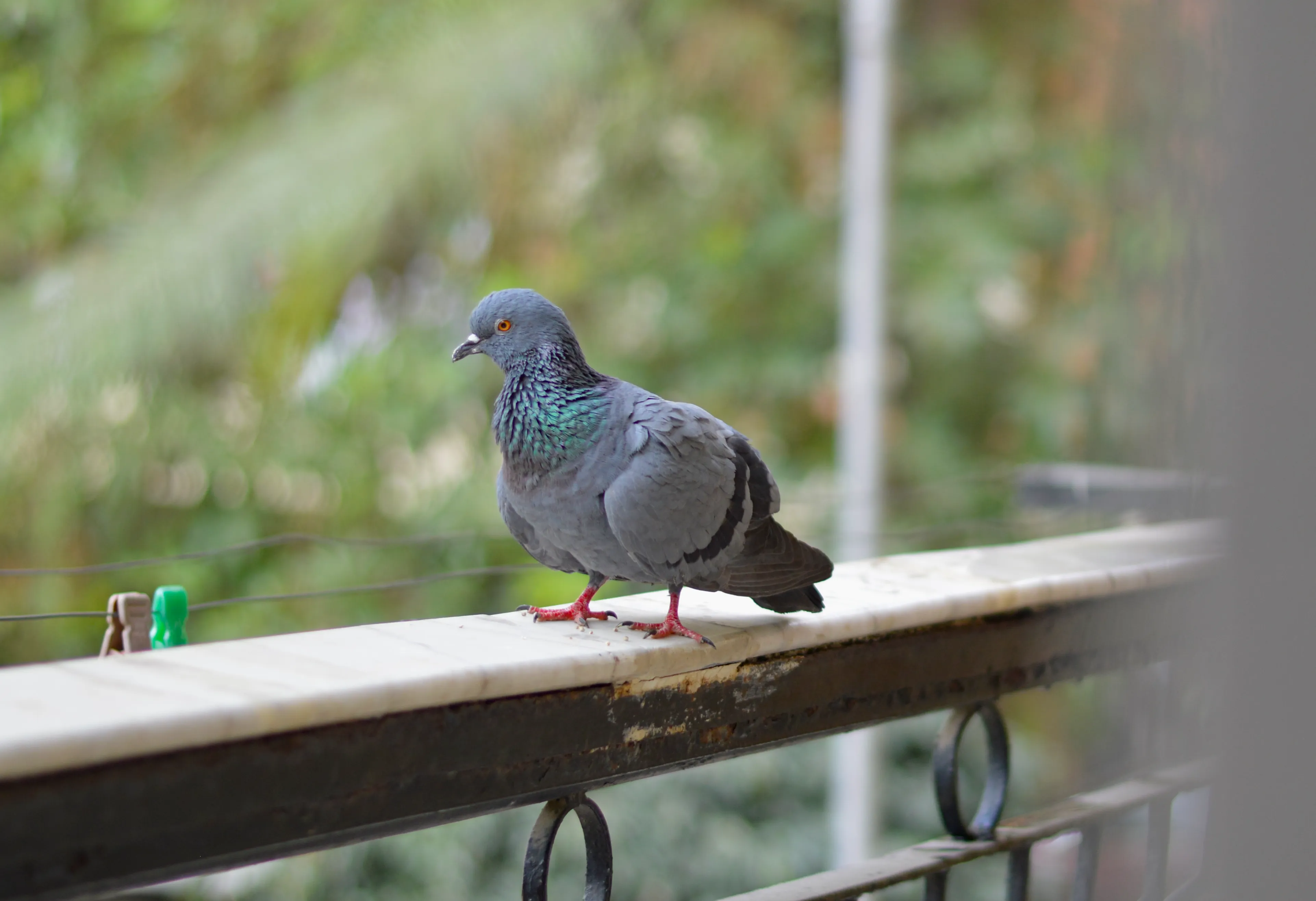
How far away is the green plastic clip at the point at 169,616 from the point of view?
763 mm

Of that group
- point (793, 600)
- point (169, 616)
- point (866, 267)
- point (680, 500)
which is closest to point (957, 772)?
point (793, 600)

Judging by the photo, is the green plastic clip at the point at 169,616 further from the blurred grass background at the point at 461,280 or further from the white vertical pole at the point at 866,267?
the white vertical pole at the point at 866,267

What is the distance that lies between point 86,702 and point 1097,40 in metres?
1.49

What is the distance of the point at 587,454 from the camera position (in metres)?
0.84

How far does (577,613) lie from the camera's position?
83cm

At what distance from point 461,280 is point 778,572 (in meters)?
3.07

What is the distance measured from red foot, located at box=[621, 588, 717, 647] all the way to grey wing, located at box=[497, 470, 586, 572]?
0.27 feet

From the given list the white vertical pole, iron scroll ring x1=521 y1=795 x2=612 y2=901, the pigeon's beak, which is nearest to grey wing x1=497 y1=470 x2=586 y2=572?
the pigeon's beak

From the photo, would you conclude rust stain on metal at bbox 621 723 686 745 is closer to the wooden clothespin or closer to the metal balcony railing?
the metal balcony railing

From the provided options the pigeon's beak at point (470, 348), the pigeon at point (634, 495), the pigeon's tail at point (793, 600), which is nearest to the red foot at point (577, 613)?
the pigeon at point (634, 495)

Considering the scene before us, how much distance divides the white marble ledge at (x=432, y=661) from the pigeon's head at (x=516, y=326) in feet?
0.67

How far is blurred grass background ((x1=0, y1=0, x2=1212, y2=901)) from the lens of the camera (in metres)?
3.05

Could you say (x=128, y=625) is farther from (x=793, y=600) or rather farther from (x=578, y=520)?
(x=793, y=600)

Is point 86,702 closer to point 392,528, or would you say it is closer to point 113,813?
point 113,813
